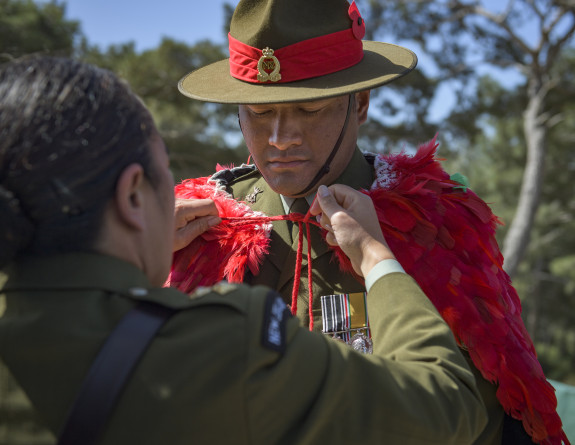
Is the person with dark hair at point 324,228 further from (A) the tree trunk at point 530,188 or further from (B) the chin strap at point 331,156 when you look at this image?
(A) the tree trunk at point 530,188

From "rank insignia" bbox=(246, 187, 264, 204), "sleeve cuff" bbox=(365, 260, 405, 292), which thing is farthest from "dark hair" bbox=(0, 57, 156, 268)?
"rank insignia" bbox=(246, 187, 264, 204)

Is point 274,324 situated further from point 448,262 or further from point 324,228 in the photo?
point 448,262

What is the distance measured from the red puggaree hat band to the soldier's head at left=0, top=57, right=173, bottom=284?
999 millimetres

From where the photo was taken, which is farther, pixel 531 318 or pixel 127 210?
pixel 531 318

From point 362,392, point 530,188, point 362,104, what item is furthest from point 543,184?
point 362,392

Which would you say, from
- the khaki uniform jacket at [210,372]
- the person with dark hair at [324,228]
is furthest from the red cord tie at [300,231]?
the khaki uniform jacket at [210,372]

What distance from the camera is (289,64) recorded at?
2.23 metres

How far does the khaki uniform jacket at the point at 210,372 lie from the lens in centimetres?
112

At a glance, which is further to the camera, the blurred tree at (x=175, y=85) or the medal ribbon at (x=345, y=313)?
the blurred tree at (x=175, y=85)

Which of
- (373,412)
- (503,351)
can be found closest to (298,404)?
(373,412)

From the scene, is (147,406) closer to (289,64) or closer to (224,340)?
(224,340)

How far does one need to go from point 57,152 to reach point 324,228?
1048 millimetres

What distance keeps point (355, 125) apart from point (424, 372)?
1291mm

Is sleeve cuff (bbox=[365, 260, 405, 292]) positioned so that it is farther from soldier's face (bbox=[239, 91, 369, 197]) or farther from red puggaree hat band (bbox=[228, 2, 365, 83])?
red puggaree hat band (bbox=[228, 2, 365, 83])
